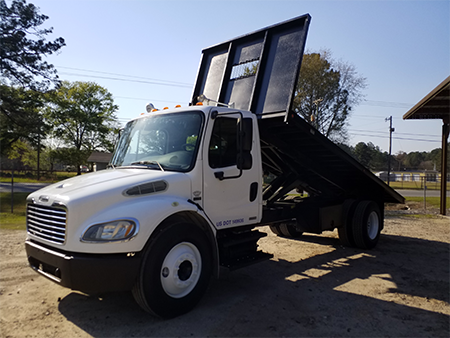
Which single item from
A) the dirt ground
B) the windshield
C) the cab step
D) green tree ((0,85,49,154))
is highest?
green tree ((0,85,49,154))

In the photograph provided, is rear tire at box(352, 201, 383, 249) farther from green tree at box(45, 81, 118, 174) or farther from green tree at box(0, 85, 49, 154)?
green tree at box(45, 81, 118, 174)

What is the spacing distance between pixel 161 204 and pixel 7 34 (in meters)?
23.7

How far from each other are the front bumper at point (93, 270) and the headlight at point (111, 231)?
0.20 meters

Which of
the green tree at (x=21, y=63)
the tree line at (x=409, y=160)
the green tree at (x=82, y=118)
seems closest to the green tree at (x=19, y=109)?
the green tree at (x=21, y=63)

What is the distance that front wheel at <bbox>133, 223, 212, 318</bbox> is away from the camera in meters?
4.04

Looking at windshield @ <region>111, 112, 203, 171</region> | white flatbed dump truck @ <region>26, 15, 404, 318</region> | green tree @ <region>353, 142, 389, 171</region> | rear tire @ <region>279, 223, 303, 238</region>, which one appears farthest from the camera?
green tree @ <region>353, 142, 389, 171</region>

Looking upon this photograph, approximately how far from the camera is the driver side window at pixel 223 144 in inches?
196

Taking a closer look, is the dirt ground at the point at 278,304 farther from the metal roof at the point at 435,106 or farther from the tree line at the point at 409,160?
the tree line at the point at 409,160

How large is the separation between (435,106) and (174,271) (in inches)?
501

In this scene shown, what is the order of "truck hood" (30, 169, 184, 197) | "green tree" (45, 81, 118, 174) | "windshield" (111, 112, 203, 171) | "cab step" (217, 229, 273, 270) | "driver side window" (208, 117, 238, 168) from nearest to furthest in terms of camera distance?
1. "truck hood" (30, 169, 184, 197)
2. "windshield" (111, 112, 203, 171)
3. "driver side window" (208, 117, 238, 168)
4. "cab step" (217, 229, 273, 270)
5. "green tree" (45, 81, 118, 174)

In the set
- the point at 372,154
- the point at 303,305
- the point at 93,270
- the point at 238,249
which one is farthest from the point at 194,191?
the point at 372,154

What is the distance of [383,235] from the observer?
10.4 metres

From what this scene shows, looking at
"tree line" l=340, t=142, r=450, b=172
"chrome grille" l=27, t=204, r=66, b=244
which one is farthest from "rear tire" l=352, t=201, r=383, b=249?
"tree line" l=340, t=142, r=450, b=172

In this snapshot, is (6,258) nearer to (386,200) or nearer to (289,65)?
(289,65)
